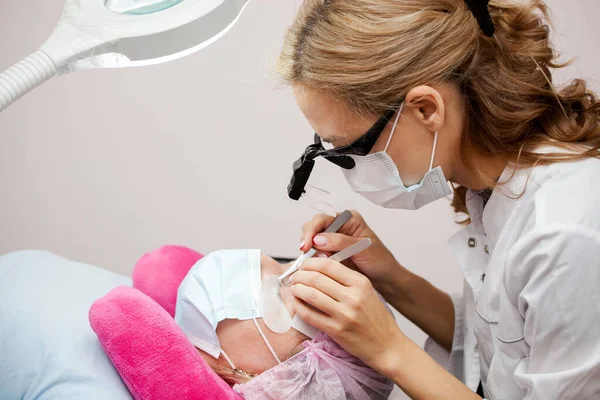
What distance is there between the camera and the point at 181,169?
212 cm

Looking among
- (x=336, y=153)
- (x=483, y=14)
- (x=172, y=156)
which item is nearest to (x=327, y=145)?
(x=336, y=153)

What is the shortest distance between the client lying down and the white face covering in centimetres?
31

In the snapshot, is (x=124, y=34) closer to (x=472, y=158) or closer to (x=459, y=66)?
(x=459, y=66)

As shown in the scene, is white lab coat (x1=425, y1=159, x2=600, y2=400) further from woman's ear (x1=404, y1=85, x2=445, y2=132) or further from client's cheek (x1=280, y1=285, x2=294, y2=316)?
client's cheek (x1=280, y1=285, x2=294, y2=316)

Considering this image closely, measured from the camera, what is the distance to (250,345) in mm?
1305

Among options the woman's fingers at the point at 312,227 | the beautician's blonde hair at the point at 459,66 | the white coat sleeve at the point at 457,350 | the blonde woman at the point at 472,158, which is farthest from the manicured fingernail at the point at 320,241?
the white coat sleeve at the point at 457,350

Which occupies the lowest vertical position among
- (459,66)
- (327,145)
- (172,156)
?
(172,156)

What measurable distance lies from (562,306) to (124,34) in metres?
0.87

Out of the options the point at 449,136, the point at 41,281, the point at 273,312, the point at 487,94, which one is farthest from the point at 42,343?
the point at 487,94

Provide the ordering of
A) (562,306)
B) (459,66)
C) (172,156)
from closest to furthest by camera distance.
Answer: (562,306), (459,66), (172,156)

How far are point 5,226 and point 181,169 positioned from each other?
679mm

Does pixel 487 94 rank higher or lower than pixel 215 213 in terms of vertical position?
higher

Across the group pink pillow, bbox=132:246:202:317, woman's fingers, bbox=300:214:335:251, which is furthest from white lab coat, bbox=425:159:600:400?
pink pillow, bbox=132:246:202:317

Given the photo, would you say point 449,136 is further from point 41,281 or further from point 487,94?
point 41,281
